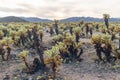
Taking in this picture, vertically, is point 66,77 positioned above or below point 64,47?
below

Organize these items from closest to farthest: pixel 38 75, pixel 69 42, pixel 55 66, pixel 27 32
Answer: pixel 55 66 → pixel 38 75 → pixel 69 42 → pixel 27 32

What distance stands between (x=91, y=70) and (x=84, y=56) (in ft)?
16.8

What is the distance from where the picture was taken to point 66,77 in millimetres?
27859

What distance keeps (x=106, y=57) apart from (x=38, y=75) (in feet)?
26.2

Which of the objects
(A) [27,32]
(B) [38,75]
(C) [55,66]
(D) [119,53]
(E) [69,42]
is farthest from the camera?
(A) [27,32]

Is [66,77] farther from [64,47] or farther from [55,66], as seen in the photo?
[64,47]

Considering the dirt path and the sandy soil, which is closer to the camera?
the dirt path

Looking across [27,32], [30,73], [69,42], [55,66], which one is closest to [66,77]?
[55,66]

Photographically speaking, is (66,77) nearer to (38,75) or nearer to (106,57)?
(38,75)

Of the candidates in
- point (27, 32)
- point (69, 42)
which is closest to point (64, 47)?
point (69, 42)

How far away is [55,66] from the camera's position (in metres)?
26.9

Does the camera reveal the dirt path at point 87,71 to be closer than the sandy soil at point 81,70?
Yes

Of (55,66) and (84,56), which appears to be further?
(84,56)

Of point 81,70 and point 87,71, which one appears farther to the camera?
point 81,70
